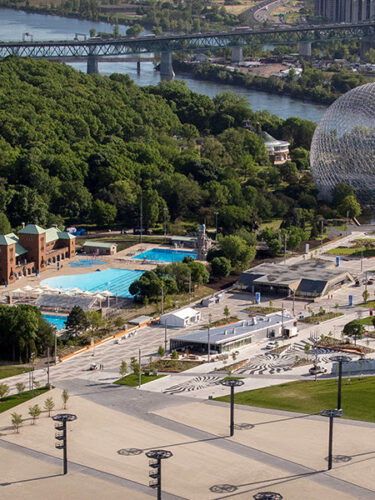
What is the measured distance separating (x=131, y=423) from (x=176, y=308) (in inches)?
762

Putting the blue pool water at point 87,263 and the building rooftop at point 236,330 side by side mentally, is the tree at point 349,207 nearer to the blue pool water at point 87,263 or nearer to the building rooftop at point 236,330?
the blue pool water at point 87,263

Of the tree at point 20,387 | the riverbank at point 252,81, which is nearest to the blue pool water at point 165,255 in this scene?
the tree at point 20,387

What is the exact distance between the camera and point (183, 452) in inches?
1804

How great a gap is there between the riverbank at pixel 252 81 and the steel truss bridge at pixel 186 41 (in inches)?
144

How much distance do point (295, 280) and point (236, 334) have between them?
38.1 ft

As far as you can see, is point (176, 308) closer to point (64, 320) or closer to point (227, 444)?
point (64, 320)

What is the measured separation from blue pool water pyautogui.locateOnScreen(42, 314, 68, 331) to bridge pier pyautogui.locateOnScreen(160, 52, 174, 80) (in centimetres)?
10558

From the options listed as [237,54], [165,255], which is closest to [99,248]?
[165,255]

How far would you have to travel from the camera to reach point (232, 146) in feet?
350

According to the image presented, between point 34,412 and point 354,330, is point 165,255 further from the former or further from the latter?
point 34,412

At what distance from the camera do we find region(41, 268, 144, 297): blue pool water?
2827 inches

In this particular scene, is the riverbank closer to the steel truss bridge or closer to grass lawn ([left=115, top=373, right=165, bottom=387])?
the steel truss bridge

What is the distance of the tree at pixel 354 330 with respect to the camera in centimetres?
6075

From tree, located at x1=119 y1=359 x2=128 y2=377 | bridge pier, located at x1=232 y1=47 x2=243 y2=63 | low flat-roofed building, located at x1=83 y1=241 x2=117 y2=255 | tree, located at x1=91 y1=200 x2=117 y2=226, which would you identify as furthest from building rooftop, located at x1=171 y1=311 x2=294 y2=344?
bridge pier, located at x1=232 y1=47 x2=243 y2=63
